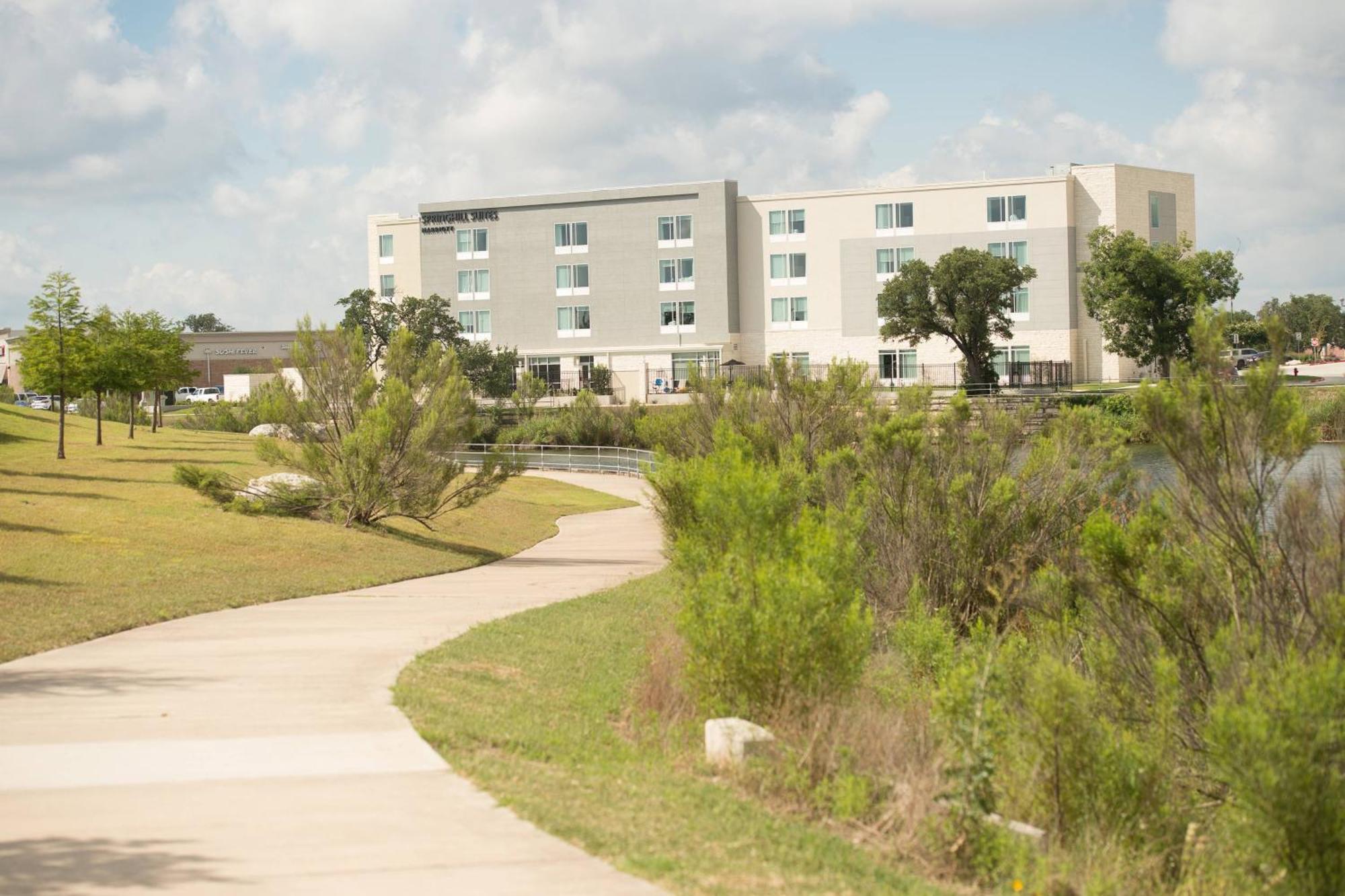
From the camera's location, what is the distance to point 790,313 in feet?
262

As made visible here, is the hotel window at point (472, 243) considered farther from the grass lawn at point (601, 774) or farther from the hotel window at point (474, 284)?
the grass lawn at point (601, 774)

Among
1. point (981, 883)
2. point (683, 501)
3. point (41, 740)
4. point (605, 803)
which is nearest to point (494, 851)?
point (605, 803)

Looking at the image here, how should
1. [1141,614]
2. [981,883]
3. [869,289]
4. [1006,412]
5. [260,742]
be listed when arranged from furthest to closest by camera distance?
[869,289] < [1006,412] < [1141,614] < [260,742] < [981,883]

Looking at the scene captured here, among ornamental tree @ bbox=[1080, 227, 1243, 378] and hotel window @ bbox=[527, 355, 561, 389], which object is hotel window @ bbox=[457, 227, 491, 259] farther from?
ornamental tree @ bbox=[1080, 227, 1243, 378]

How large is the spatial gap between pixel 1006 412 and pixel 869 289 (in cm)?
5985

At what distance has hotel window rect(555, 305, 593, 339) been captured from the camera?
272 ft

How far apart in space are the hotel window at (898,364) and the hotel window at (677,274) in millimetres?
12602

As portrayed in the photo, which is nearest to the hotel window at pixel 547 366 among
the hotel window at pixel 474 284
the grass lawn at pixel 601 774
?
the hotel window at pixel 474 284

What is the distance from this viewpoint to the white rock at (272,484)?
26.4 m

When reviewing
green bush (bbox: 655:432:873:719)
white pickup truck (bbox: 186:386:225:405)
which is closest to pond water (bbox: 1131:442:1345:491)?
green bush (bbox: 655:432:873:719)

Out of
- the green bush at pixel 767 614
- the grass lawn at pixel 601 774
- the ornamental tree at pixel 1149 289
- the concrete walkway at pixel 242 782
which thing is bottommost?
the grass lawn at pixel 601 774

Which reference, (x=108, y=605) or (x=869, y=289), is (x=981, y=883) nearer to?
(x=108, y=605)

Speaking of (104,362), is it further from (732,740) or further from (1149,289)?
(1149,289)

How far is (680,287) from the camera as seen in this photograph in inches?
3172
